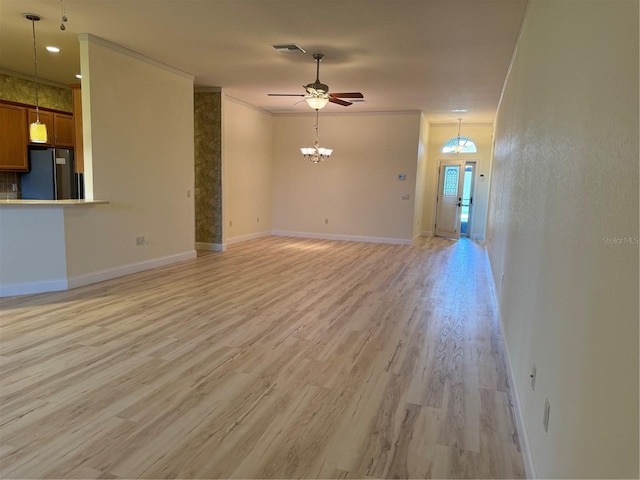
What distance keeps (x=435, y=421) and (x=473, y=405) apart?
341 millimetres

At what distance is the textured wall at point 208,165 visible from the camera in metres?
7.53

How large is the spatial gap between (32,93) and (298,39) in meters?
5.49

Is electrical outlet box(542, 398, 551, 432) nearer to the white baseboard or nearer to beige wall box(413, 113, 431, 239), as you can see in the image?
the white baseboard

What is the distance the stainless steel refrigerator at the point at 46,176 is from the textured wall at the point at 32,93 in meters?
0.89

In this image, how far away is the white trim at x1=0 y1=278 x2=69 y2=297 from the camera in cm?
449

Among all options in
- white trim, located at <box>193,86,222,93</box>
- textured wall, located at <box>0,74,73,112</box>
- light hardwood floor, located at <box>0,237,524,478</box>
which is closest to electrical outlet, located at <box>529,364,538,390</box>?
light hardwood floor, located at <box>0,237,524,478</box>

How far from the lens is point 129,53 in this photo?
533cm

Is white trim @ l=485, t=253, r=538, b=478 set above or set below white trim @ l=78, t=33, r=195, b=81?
below

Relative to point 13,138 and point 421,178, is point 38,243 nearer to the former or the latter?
point 13,138

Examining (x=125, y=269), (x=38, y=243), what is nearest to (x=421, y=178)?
(x=125, y=269)

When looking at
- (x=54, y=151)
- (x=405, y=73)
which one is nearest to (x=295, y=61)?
(x=405, y=73)

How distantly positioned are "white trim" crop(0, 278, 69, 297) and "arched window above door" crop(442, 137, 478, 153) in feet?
29.9

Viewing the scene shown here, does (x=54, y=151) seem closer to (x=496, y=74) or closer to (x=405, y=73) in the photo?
(x=405, y=73)

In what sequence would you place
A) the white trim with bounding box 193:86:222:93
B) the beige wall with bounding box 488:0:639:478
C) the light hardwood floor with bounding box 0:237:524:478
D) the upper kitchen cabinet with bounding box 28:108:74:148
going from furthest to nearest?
the white trim with bounding box 193:86:222:93 → the upper kitchen cabinet with bounding box 28:108:74:148 → the light hardwood floor with bounding box 0:237:524:478 → the beige wall with bounding box 488:0:639:478
